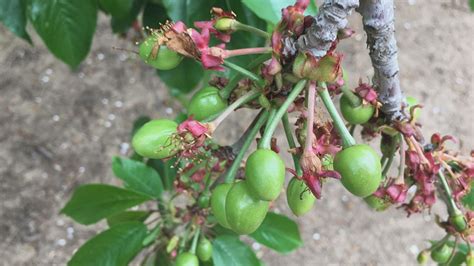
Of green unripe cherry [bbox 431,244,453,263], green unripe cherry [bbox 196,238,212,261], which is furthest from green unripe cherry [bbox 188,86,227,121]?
green unripe cherry [bbox 431,244,453,263]

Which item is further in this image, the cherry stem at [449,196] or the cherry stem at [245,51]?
the cherry stem at [449,196]

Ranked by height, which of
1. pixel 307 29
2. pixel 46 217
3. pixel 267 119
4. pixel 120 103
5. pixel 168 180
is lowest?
pixel 46 217

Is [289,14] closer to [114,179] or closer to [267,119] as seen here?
[267,119]

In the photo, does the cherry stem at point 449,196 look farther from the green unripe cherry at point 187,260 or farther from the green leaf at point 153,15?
the green leaf at point 153,15

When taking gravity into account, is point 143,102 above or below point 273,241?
below

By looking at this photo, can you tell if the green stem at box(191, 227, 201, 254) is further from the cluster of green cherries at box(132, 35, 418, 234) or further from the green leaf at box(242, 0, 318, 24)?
the green leaf at box(242, 0, 318, 24)

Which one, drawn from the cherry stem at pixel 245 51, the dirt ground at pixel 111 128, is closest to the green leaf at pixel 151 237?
the cherry stem at pixel 245 51

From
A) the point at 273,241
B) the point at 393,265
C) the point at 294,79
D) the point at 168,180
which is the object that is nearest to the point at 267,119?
the point at 294,79

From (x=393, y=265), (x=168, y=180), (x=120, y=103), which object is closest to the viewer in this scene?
(x=168, y=180)
